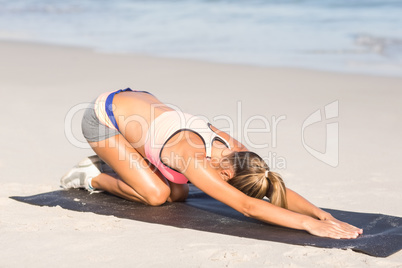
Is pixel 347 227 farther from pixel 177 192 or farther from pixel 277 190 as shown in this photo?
pixel 177 192

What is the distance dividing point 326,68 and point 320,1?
22.9ft

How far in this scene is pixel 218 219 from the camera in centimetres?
417

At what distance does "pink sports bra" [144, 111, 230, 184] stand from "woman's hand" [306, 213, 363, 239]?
744mm

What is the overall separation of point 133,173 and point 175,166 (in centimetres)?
50

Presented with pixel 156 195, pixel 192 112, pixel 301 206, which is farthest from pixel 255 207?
pixel 192 112

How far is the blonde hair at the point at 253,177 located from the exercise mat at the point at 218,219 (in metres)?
0.22

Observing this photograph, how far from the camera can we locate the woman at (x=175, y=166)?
3.82 m

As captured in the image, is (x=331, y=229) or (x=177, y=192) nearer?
(x=331, y=229)

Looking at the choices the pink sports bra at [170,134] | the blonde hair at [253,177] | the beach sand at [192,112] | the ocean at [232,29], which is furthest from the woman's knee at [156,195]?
the ocean at [232,29]

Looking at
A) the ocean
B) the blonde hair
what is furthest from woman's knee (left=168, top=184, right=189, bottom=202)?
the ocean

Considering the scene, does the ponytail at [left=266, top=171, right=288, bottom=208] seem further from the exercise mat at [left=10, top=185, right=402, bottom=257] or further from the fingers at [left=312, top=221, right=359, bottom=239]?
the fingers at [left=312, top=221, right=359, bottom=239]

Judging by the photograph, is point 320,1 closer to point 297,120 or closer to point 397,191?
point 297,120

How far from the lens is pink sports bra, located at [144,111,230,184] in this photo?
412 cm

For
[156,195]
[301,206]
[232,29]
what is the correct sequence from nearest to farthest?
[301,206], [156,195], [232,29]
